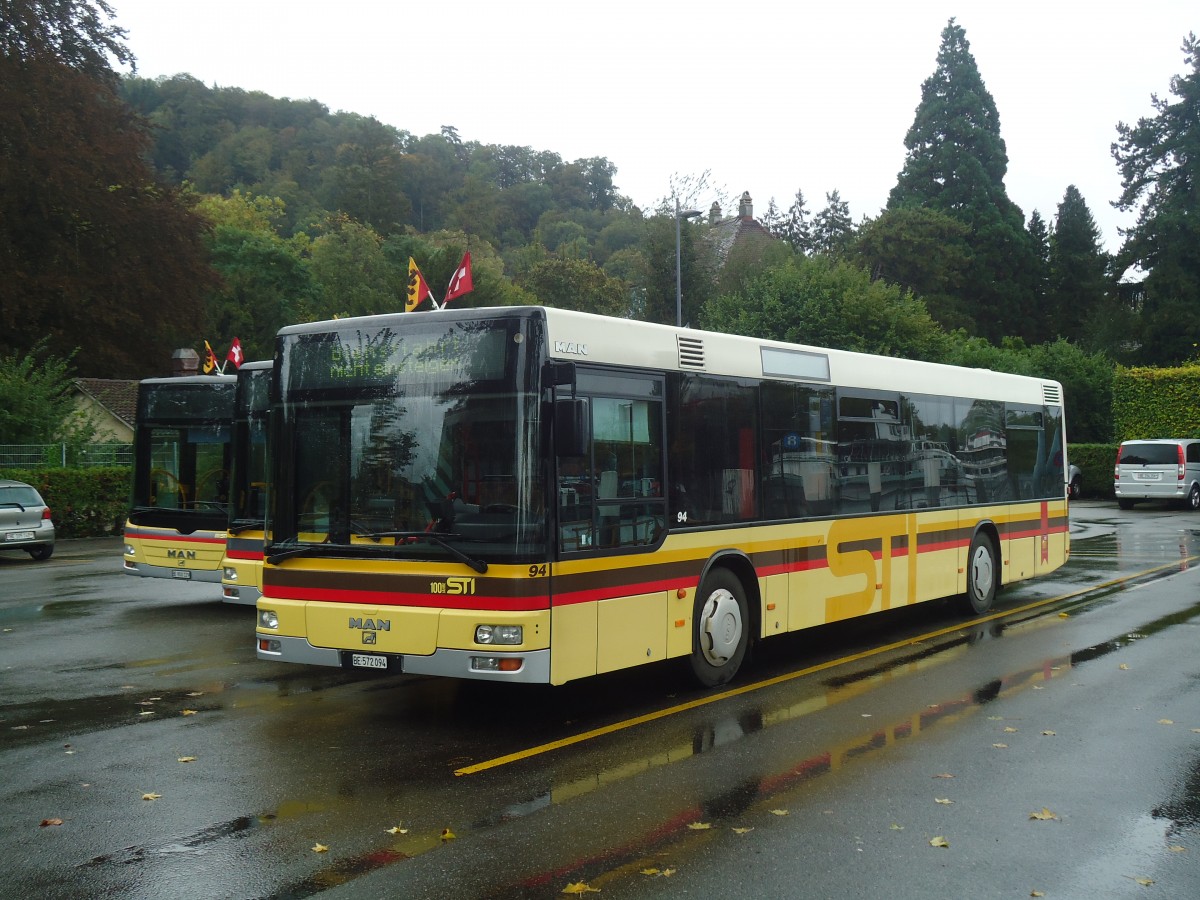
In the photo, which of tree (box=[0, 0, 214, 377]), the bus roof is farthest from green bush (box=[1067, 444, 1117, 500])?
tree (box=[0, 0, 214, 377])

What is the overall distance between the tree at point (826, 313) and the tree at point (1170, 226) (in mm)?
22116

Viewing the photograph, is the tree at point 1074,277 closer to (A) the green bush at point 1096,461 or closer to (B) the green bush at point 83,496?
(A) the green bush at point 1096,461

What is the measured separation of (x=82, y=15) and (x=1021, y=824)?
39.8 metres

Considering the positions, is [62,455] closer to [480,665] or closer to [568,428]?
[480,665]

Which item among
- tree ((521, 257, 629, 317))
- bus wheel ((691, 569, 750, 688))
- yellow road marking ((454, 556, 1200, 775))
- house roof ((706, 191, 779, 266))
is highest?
house roof ((706, 191, 779, 266))

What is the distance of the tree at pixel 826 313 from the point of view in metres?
42.9

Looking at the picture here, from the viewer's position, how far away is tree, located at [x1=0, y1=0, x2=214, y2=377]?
115ft

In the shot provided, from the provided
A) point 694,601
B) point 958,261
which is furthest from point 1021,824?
point 958,261

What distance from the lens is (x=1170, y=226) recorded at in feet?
196

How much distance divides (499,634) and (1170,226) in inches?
2387

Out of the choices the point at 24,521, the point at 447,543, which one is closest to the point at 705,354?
the point at 447,543

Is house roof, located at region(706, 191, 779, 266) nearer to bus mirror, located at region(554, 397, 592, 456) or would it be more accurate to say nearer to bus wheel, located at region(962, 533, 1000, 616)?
bus wheel, located at region(962, 533, 1000, 616)

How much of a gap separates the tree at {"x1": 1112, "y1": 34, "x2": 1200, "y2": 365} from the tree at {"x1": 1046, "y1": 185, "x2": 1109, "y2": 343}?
520 inches

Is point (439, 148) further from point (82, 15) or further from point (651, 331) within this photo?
point (651, 331)
